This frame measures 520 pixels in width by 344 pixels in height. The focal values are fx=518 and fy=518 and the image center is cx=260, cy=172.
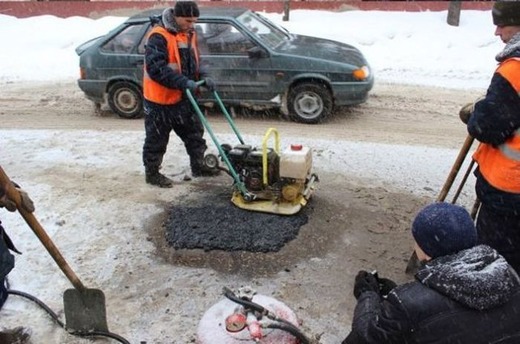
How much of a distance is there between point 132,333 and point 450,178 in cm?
257

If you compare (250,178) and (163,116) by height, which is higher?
(163,116)

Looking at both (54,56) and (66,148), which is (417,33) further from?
(66,148)

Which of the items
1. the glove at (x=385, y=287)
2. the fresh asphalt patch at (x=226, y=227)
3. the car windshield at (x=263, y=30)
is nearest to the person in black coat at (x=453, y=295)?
the glove at (x=385, y=287)

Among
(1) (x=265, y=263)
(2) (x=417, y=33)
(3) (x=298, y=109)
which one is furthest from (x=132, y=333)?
(2) (x=417, y=33)

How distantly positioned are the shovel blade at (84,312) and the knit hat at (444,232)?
218 cm

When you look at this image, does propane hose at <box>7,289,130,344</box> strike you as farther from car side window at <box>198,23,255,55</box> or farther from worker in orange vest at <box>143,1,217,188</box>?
car side window at <box>198,23,255,55</box>

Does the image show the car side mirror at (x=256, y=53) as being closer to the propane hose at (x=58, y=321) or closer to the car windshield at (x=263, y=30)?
the car windshield at (x=263, y=30)

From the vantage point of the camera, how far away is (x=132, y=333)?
3.51 meters

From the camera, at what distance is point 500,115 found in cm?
289

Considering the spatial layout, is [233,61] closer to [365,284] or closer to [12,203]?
[12,203]

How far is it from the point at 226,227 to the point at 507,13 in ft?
9.52

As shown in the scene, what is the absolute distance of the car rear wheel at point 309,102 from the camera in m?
8.23

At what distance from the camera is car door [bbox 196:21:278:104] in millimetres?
8148

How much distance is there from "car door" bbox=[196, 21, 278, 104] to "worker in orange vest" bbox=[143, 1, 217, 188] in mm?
2373
